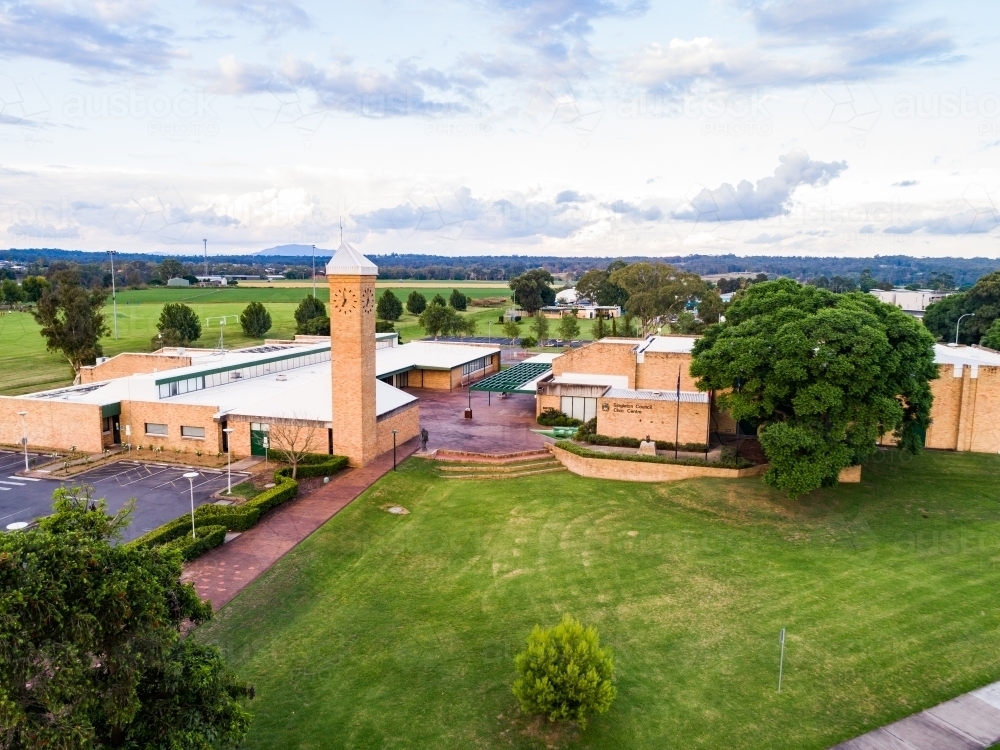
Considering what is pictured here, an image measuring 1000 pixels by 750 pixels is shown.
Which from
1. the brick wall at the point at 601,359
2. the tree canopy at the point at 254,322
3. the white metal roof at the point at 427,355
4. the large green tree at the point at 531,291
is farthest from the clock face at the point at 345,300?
the large green tree at the point at 531,291

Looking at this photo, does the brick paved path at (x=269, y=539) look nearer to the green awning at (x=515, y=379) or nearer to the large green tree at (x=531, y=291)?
the green awning at (x=515, y=379)

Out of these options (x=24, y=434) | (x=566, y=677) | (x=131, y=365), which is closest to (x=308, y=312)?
(x=131, y=365)

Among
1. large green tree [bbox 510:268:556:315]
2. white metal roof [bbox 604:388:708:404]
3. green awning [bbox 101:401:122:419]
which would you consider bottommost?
green awning [bbox 101:401:122:419]

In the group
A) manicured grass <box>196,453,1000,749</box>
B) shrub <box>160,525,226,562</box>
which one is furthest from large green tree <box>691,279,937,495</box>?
shrub <box>160,525,226,562</box>

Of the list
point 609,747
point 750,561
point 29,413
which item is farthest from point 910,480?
point 29,413

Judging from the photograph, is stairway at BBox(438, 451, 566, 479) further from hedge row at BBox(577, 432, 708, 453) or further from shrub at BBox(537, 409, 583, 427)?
shrub at BBox(537, 409, 583, 427)

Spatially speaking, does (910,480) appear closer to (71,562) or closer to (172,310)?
(71,562)

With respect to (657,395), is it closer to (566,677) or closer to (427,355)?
(566,677)
